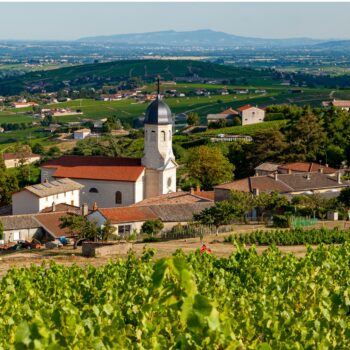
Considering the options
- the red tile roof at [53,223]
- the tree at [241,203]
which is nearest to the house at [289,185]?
the tree at [241,203]

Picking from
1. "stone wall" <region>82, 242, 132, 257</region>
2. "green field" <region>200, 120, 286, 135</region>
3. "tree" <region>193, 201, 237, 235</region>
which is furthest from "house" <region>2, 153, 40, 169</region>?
"stone wall" <region>82, 242, 132, 257</region>

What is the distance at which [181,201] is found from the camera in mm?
53375

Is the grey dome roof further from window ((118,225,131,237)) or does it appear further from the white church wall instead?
window ((118,225,131,237))

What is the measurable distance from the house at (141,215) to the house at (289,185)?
4066 millimetres

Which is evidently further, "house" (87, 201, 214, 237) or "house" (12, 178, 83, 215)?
"house" (12, 178, 83, 215)

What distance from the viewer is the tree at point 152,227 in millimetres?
46594

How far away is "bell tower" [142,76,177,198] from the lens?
56.4 metres

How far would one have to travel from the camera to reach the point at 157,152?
56625mm

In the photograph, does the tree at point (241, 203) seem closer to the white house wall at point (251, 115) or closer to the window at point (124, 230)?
the window at point (124, 230)

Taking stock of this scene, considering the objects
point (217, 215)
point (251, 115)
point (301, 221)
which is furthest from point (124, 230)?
point (251, 115)

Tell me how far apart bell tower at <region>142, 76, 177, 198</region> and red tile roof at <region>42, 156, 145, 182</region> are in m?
0.88

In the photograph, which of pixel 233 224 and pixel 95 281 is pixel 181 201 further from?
pixel 95 281

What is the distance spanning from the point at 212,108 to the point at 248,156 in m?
91.0

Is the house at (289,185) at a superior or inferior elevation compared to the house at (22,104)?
superior
